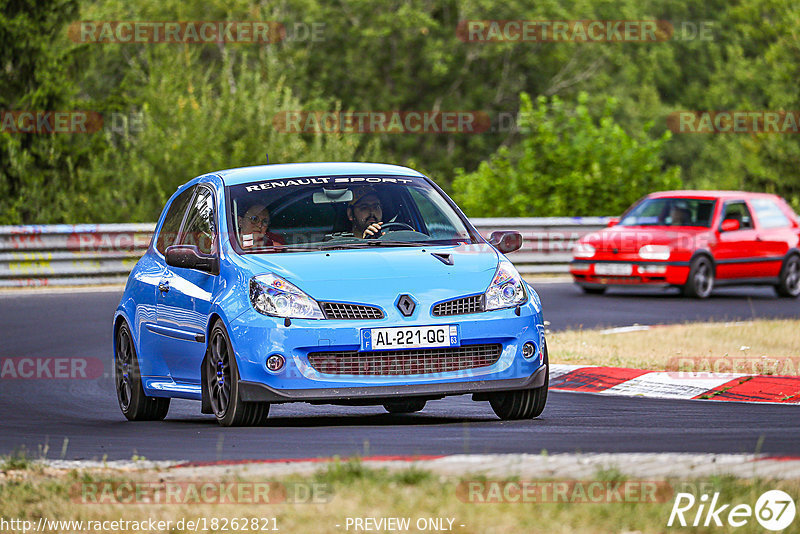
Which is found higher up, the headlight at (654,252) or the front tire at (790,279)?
the headlight at (654,252)

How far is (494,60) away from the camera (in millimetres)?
62906

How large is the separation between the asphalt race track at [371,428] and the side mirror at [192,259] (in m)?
0.95

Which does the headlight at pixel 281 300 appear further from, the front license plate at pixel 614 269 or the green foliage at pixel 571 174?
the green foliage at pixel 571 174

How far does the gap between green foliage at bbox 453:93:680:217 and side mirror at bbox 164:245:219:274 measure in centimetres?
2212

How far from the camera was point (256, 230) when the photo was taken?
31.6 feet

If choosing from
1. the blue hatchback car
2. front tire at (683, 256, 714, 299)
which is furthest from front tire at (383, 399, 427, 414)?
front tire at (683, 256, 714, 299)

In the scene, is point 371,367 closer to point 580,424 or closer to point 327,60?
point 580,424

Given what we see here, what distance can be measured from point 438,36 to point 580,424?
53.8m

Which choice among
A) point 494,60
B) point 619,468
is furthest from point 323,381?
point 494,60

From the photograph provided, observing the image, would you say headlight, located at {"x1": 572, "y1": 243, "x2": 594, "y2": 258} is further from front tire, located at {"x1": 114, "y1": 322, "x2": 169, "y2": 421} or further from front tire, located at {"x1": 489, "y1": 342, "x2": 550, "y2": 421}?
front tire, located at {"x1": 489, "y1": 342, "x2": 550, "y2": 421}

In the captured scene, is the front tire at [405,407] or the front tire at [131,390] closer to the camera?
the front tire at [405,407]

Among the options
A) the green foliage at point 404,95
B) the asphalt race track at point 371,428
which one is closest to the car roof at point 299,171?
the asphalt race track at point 371,428

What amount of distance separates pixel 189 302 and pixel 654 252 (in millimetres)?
13807

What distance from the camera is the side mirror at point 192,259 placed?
9394 millimetres
